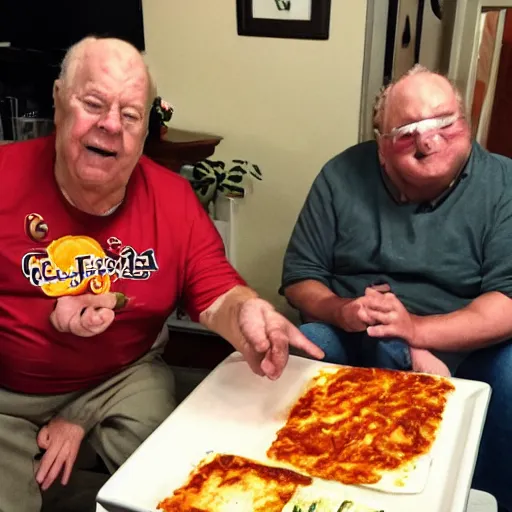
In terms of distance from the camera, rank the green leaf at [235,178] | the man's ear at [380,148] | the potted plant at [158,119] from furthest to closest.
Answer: the green leaf at [235,178]
the potted plant at [158,119]
the man's ear at [380,148]

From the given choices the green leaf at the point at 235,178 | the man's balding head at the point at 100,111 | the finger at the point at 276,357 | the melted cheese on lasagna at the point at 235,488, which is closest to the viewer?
the melted cheese on lasagna at the point at 235,488

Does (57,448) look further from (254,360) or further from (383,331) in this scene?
(383,331)

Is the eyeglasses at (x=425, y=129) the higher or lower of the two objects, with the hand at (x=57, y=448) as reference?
higher

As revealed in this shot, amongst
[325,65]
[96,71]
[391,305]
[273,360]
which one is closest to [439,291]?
[391,305]

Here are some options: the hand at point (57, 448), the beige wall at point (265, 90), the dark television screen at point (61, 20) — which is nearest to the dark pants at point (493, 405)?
the hand at point (57, 448)

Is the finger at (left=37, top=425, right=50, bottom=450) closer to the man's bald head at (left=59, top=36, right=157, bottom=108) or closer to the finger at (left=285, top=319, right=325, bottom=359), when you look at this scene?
the finger at (left=285, top=319, right=325, bottom=359)

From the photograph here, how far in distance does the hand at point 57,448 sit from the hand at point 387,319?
654 mm

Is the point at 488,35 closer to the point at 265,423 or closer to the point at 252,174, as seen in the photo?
the point at 252,174

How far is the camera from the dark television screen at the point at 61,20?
7.38ft

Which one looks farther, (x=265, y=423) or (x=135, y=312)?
(x=135, y=312)

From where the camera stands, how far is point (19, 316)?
134 centimetres

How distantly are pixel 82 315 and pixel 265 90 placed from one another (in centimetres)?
133

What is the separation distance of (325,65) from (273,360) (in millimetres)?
1405

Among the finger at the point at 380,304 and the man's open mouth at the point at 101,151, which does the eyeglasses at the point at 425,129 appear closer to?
the finger at the point at 380,304
